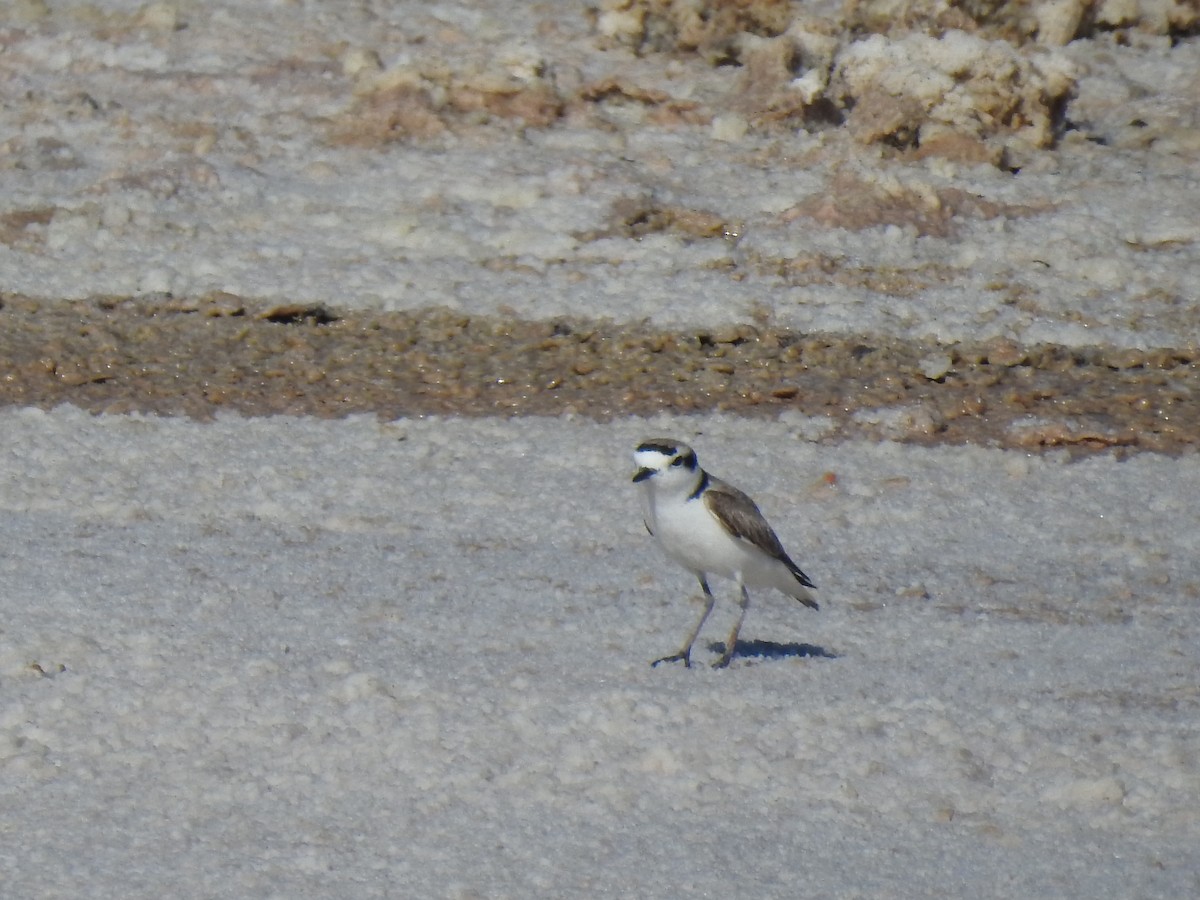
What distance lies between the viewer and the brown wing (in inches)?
240

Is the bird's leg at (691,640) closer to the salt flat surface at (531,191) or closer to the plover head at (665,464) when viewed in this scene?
the plover head at (665,464)

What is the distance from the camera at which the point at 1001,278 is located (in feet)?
34.5

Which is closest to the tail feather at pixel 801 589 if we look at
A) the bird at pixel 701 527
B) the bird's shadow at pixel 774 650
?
the bird at pixel 701 527

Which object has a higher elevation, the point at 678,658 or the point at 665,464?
the point at 665,464

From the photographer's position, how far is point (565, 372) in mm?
9328

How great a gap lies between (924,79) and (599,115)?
223 cm

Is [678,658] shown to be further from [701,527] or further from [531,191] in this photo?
[531,191]

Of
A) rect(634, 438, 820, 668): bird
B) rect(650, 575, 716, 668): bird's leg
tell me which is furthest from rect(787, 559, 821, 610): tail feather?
rect(650, 575, 716, 668): bird's leg

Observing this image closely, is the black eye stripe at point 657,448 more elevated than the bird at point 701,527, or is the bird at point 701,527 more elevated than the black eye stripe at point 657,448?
the black eye stripe at point 657,448

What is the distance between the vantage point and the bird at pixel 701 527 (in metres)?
6.07

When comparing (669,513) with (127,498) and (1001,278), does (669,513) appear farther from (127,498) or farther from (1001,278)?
(1001,278)

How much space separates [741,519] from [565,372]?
333cm

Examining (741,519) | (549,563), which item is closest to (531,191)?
(549,563)

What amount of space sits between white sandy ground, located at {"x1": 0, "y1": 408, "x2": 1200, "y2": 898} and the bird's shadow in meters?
0.02
